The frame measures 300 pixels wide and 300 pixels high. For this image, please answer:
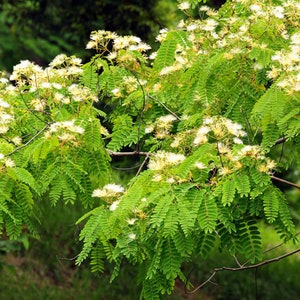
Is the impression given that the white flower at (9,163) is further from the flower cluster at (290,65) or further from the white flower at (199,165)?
the flower cluster at (290,65)

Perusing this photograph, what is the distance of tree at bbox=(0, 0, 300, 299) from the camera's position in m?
4.15

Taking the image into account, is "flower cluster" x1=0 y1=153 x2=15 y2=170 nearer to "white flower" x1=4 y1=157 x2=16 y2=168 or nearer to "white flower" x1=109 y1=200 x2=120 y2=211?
"white flower" x1=4 y1=157 x2=16 y2=168

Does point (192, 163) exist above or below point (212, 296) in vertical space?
above

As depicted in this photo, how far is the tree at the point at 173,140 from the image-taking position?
415 centimetres

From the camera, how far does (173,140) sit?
16.7 feet

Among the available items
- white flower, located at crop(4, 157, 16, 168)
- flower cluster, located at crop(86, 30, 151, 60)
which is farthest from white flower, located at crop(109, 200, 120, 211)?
flower cluster, located at crop(86, 30, 151, 60)

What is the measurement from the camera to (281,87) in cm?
429

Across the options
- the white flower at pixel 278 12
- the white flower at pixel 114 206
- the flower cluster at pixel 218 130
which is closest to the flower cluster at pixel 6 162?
the white flower at pixel 114 206

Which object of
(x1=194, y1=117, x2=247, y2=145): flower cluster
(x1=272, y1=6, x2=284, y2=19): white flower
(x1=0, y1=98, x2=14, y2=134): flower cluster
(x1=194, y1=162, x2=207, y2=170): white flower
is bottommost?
(x1=0, y1=98, x2=14, y2=134): flower cluster

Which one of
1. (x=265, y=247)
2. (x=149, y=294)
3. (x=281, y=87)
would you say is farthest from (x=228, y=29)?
(x=265, y=247)

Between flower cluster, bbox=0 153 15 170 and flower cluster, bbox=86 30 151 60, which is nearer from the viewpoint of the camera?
flower cluster, bbox=0 153 15 170

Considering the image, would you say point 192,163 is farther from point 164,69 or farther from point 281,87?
point 164,69

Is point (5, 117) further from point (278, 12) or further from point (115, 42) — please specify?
point (278, 12)

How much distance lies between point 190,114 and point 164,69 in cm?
41
